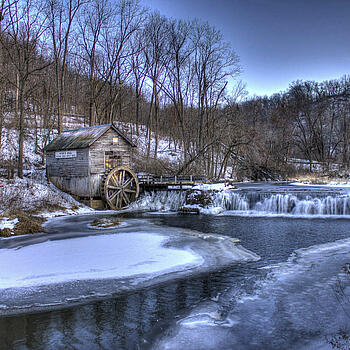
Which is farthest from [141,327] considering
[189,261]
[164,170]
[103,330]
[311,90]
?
[311,90]

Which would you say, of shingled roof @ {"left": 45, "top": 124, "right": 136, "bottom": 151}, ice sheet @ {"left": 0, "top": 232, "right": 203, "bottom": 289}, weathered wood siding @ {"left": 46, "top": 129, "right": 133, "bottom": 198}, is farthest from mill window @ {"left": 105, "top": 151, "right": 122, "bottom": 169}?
ice sheet @ {"left": 0, "top": 232, "right": 203, "bottom": 289}

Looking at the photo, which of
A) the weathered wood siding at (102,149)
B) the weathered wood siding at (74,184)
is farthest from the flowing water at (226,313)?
the weathered wood siding at (74,184)

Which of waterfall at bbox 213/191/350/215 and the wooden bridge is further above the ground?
the wooden bridge

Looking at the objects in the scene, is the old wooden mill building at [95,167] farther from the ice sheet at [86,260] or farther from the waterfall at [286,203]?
the ice sheet at [86,260]

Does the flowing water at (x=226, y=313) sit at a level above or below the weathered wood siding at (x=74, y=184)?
below

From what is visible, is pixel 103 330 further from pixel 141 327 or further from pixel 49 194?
pixel 49 194

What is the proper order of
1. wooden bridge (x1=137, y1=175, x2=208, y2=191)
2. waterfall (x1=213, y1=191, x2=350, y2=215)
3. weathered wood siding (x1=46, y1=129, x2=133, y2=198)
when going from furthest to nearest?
wooden bridge (x1=137, y1=175, x2=208, y2=191) → weathered wood siding (x1=46, y1=129, x2=133, y2=198) → waterfall (x1=213, y1=191, x2=350, y2=215)

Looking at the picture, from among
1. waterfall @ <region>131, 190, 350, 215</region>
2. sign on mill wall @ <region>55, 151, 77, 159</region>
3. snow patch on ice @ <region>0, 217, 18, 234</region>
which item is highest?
sign on mill wall @ <region>55, 151, 77, 159</region>

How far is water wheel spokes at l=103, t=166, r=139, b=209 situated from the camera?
21.6m

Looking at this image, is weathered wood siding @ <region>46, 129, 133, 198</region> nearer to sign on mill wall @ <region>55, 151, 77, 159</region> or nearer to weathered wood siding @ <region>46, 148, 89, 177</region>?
weathered wood siding @ <region>46, 148, 89, 177</region>

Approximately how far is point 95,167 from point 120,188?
91.1 inches

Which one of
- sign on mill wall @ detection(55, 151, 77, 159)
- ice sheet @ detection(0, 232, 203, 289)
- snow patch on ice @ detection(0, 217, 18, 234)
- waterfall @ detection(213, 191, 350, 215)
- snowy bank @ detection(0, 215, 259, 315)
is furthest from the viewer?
sign on mill wall @ detection(55, 151, 77, 159)

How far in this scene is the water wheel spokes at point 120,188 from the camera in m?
21.6

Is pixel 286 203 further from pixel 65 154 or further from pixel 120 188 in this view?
pixel 65 154
